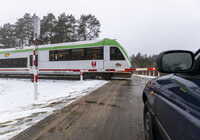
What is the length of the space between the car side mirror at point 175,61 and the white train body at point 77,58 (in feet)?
30.7

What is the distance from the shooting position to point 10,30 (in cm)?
4256

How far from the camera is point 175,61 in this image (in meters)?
1.18

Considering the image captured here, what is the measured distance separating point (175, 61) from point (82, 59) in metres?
10.4

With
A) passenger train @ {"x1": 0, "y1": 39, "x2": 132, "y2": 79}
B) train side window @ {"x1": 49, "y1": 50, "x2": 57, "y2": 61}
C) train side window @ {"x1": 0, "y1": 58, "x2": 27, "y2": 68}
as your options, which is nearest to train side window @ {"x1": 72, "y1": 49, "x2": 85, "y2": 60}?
passenger train @ {"x1": 0, "y1": 39, "x2": 132, "y2": 79}

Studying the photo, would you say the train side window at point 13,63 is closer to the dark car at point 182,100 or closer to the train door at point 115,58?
the train door at point 115,58

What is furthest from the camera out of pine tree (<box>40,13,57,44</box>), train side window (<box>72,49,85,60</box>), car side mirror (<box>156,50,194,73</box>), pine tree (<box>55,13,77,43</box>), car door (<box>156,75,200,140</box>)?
pine tree (<box>40,13,57,44</box>)

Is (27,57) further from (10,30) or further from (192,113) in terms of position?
(10,30)

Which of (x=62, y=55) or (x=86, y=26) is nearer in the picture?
(x=62, y=55)

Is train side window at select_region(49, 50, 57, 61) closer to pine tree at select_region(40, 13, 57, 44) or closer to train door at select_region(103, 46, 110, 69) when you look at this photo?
train door at select_region(103, 46, 110, 69)

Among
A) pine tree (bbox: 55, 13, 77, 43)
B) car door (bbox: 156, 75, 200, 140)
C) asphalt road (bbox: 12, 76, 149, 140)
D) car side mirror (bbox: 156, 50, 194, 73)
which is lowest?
asphalt road (bbox: 12, 76, 149, 140)

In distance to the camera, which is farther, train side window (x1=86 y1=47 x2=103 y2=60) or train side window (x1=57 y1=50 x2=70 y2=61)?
train side window (x1=57 y1=50 x2=70 y2=61)

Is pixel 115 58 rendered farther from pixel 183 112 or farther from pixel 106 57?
pixel 183 112

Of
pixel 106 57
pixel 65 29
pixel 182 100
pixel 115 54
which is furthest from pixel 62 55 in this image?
pixel 65 29

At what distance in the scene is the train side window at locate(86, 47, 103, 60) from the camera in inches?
423
